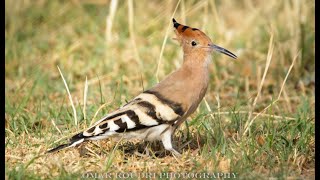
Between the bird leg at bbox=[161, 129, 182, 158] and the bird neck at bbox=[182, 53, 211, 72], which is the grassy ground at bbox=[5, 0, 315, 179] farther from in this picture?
the bird neck at bbox=[182, 53, 211, 72]

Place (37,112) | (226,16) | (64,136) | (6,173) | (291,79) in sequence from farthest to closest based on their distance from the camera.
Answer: (226,16)
(291,79)
(37,112)
(64,136)
(6,173)

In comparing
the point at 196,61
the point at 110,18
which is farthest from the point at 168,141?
the point at 110,18

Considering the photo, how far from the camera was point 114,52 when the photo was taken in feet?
21.0

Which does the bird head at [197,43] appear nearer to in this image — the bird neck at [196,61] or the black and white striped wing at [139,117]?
the bird neck at [196,61]

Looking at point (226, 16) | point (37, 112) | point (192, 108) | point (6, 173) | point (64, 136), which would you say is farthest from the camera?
point (226, 16)

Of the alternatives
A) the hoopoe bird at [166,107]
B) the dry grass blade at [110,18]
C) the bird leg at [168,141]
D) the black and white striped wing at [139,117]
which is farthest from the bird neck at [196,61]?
the dry grass blade at [110,18]

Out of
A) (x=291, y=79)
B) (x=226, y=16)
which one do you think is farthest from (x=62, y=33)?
(x=291, y=79)

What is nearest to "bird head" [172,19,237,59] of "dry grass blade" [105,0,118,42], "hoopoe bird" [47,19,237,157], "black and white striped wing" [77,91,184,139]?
"hoopoe bird" [47,19,237,157]

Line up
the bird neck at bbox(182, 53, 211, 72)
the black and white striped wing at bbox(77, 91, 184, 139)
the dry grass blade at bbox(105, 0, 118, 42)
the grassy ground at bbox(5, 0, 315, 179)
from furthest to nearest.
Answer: the dry grass blade at bbox(105, 0, 118, 42) → the bird neck at bbox(182, 53, 211, 72) → the grassy ground at bbox(5, 0, 315, 179) → the black and white striped wing at bbox(77, 91, 184, 139)

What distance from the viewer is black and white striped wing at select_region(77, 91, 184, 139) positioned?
368 centimetres

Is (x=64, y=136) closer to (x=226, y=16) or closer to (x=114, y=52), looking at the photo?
(x=114, y=52)

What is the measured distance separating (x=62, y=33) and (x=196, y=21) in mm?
1389

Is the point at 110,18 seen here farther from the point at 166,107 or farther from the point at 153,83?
the point at 166,107

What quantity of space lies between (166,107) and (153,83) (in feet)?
4.66
